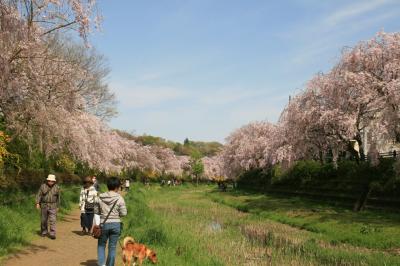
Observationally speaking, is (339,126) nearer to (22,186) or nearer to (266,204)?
(266,204)

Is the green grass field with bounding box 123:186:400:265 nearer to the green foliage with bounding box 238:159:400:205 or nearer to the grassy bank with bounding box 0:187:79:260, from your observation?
the green foliage with bounding box 238:159:400:205

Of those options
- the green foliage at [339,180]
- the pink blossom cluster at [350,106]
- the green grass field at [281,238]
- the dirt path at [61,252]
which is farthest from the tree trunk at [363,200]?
the dirt path at [61,252]

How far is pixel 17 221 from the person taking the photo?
45.1ft

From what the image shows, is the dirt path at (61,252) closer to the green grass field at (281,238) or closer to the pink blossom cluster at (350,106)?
the green grass field at (281,238)

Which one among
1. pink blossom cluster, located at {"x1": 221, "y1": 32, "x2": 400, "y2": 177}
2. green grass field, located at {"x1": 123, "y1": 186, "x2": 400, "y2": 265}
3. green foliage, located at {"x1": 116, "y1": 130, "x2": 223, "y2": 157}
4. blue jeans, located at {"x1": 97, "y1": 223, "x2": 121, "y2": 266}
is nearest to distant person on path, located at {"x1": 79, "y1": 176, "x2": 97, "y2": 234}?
green grass field, located at {"x1": 123, "y1": 186, "x2": 400, "y2": 265}

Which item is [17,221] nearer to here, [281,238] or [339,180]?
[281,238]

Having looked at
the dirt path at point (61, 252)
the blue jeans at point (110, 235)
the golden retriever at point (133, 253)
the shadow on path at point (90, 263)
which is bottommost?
the shadow on path at point (90, 263)

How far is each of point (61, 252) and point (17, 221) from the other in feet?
10.2

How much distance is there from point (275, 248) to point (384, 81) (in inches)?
466

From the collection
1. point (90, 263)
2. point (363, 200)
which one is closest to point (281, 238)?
point (90, 263)

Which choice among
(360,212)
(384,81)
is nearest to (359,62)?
(384,81)

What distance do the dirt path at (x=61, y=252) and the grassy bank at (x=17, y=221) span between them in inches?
12.2

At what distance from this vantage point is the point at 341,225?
19266 mm

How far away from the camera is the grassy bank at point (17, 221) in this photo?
11195mm
